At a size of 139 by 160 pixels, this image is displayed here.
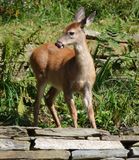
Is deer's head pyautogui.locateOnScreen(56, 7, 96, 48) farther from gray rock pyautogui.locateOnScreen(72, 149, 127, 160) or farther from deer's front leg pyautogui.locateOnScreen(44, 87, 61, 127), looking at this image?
gray rock pyautogui.locateOnScreen(72, 149, 127, 160)

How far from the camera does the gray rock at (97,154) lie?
8.26 m

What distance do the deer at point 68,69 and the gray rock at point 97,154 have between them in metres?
0.69

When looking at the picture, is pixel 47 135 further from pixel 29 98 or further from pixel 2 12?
pixel 2 12

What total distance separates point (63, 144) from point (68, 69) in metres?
1.35


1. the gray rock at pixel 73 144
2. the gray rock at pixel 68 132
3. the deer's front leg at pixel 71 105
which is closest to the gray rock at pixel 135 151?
the gray rock at pixel 73 144

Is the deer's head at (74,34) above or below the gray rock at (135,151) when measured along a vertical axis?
above

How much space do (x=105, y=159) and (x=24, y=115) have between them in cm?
182

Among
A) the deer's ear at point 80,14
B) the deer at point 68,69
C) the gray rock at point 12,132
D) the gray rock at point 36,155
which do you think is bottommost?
the gray rock at point 36,155

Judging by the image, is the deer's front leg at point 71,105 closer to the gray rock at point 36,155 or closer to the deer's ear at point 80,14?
the gray rock at point 36,155

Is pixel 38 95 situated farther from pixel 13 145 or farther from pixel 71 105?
pixel 13 145

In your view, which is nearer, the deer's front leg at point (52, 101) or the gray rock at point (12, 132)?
the gray rock at point (12, 132)

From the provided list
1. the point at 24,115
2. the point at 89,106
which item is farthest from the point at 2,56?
the point at 89,106

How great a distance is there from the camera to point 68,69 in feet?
30.5

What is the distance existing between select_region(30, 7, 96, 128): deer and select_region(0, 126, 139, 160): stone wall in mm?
571
